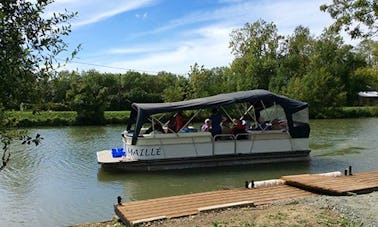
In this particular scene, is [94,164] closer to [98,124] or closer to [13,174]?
[13,174]

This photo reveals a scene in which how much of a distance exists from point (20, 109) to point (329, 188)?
25.7 ft

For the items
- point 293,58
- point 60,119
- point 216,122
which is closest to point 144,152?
point 216,122

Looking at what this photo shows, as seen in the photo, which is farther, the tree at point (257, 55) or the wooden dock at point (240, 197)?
the tree at point (257, 55)

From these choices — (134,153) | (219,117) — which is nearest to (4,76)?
(134,153)

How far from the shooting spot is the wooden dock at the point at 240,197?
27.7 ft

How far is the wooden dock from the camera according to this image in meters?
8.45

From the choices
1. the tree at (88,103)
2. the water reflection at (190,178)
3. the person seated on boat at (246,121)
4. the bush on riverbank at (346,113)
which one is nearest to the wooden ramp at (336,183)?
the water reflection at (190,178)

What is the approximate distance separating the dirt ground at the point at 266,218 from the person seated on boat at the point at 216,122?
27.6ft

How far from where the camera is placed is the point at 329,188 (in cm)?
1009

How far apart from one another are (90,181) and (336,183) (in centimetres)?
872

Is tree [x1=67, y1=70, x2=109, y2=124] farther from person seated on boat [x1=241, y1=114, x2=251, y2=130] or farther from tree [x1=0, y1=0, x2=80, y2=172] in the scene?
tree [x1=0, y1=0, x2=80, y2=172]

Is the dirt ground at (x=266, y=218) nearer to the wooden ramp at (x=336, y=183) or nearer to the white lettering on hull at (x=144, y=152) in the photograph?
the wooden ramp at (x=336, y=183)

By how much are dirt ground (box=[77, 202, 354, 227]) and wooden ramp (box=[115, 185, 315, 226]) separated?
0.78ft

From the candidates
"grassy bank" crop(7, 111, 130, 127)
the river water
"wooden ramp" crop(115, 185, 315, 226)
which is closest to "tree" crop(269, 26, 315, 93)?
"grassy bank" crop(7, 111, 130, 127)
